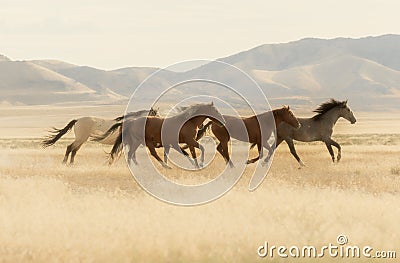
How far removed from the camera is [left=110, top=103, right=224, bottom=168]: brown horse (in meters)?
17.1

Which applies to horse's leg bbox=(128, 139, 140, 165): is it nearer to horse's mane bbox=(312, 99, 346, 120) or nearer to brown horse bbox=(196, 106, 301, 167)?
brown horse bbox=(196, 106, 301, 167)

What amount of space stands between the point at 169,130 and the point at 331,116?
678cm

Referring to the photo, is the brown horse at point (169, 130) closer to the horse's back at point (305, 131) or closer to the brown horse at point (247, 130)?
the brown horse at point (247, 130)

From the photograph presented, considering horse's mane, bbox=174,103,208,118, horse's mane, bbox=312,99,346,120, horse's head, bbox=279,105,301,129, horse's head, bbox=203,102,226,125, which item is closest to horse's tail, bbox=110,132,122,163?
horse's mane, bbox=174,103,208,118

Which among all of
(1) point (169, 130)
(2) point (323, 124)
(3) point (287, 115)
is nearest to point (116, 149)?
(1) point (169, 130)

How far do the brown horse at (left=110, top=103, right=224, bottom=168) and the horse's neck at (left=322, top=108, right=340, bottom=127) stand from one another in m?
5.80

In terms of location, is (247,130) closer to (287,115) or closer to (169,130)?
(287,115)

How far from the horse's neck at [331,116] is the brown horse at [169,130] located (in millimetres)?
5804

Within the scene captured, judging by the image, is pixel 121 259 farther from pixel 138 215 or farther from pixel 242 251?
pixel 138 215

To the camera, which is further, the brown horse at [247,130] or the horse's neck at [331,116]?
the horse's neck at [331,116]

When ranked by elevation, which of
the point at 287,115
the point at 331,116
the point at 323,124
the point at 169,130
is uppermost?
the point at 287,115

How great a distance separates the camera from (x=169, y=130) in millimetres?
17766

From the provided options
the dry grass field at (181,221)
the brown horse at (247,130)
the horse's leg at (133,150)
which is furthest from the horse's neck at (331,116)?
the horse's leg at (133,150)

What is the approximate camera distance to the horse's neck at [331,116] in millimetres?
21938
